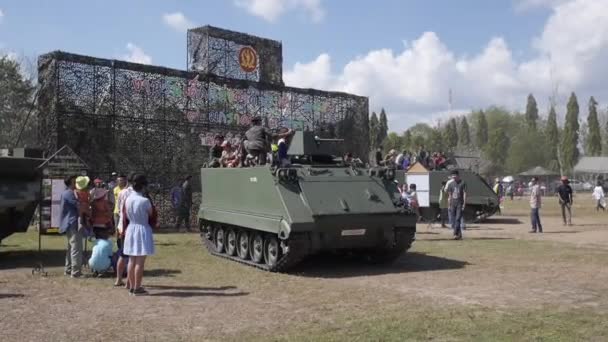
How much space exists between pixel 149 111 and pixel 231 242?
826cm

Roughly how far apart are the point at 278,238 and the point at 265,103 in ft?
40.6

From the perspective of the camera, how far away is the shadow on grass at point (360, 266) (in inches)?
462

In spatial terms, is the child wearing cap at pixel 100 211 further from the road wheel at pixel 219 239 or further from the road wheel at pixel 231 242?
the road wheel at pixel 219 239

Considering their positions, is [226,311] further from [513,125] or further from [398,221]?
[513,125]

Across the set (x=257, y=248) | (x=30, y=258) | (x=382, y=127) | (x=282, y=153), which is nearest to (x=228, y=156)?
(x=282, y=153)

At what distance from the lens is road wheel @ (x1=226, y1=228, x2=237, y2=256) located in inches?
538

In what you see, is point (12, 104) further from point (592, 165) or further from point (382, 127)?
point (592, 165)

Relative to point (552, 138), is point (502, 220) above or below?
below

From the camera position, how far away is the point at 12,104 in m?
35.2

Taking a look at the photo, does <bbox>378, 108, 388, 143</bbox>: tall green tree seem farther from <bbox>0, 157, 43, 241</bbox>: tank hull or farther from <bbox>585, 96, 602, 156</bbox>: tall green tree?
<bbox>0, 157, 43, 241</bbox>: tank hull

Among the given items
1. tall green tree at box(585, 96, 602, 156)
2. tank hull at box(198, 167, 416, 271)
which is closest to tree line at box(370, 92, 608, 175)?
tall green tree at box(585, 96, 602, 156)

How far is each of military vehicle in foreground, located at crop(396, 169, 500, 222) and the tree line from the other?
147 ft

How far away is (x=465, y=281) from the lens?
1052cm

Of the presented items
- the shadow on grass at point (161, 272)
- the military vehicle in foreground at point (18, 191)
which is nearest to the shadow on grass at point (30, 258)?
the military vehicle in foreground at point (18, 191)
